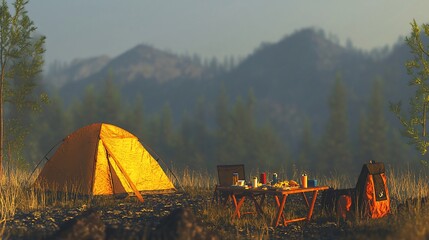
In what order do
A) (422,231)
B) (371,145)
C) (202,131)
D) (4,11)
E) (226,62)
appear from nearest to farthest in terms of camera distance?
(422,231), (4,11), (371,145), (202,131), (226,62)

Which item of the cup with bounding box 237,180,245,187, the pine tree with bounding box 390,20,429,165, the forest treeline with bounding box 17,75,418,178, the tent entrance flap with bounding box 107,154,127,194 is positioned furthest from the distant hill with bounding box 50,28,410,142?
the cup with bounding box 237,180,245,187

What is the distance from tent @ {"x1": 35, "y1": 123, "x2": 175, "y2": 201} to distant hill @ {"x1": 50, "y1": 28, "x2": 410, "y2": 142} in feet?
276

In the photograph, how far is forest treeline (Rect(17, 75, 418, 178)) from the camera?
195 ft

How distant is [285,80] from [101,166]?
136290mm

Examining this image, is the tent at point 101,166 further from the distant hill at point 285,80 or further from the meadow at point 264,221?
the distant hill at point 285,80

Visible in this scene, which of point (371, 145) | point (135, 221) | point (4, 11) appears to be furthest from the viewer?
point (371, 145)

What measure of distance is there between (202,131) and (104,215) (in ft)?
211

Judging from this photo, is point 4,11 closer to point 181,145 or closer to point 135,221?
point 135,221

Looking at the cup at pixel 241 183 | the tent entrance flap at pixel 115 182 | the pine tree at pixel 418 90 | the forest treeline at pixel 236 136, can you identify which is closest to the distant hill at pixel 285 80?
the forest treeline at pixel 236 136

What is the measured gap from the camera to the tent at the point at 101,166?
45.2 feet

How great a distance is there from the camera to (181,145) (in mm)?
70125

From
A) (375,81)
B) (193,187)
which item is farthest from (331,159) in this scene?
(193,187)

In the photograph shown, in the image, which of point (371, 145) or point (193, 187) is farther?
point (371, 145)

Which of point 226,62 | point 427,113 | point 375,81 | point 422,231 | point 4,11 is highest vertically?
point 226,62
